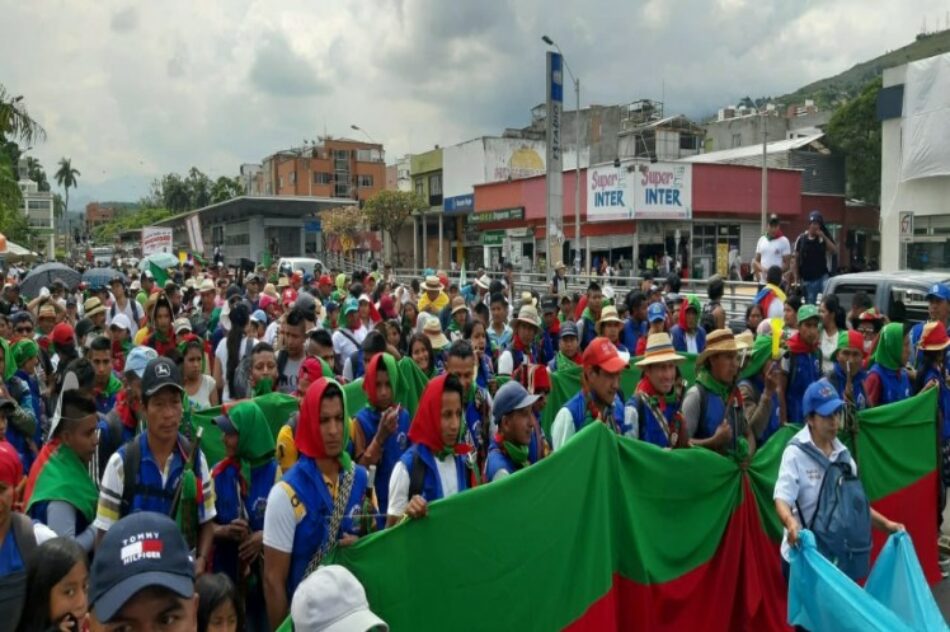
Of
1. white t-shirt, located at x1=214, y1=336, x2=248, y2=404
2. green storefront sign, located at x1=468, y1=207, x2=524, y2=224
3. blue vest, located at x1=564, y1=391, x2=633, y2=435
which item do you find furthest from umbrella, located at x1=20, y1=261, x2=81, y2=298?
green storefront sign, located at x1=468, y1=207, x2=524, y2=224

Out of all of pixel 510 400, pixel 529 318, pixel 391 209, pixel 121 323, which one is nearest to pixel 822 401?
pixel 510 400

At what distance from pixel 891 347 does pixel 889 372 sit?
21 centimetres

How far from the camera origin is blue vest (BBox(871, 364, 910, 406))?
21.4ft

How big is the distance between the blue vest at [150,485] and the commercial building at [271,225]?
4045 centimetres

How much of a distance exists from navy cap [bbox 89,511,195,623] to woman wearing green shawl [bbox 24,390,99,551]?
1517 millimetres

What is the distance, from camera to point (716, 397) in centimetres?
512

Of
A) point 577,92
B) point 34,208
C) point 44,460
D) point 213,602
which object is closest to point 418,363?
point 44,460

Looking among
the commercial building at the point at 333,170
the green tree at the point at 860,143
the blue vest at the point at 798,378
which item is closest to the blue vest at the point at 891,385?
the blue vest at the point at 798,378

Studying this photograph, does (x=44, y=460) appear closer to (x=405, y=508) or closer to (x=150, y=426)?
(x=150, y=426)

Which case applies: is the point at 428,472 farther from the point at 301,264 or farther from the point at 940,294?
the point at 301,264

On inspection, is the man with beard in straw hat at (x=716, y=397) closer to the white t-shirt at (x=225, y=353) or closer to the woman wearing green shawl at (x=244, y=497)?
the woman wearing green shawl at (x=244, y=497)

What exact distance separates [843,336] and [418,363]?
378 cm

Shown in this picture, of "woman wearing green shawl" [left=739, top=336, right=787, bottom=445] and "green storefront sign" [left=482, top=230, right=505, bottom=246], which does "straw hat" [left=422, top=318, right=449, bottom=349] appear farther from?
"green storefront sign" [left=482, top=230, right=505, bottom=246]

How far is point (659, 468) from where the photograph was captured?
434 centimetres
